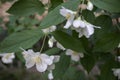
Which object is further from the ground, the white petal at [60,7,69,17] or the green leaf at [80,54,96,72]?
the white petal at [60,7,69,17]

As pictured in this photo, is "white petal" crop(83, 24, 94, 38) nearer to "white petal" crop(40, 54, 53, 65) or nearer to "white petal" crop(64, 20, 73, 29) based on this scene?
"white petal" crop(64, 20, 73, 29)

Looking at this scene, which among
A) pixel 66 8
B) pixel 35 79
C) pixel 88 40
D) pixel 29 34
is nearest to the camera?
pixel 66 8

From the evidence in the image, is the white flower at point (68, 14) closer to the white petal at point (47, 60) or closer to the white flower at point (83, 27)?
the white flower at point (83, 27)

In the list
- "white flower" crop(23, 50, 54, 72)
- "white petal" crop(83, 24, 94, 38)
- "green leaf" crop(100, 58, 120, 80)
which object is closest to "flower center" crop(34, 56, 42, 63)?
"white flower" crop(23, 50, 54, 72)

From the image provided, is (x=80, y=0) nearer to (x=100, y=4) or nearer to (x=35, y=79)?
(x=100, y=4)

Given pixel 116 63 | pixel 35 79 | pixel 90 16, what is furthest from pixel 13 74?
pixel 90 16
